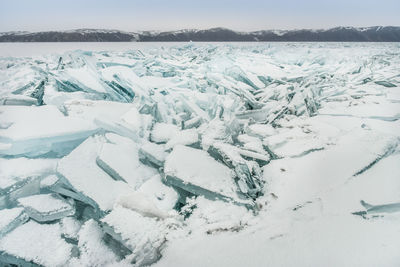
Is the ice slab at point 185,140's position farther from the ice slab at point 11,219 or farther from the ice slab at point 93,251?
the ice slab at point 11,219

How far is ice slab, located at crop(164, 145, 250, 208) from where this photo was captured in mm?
1542

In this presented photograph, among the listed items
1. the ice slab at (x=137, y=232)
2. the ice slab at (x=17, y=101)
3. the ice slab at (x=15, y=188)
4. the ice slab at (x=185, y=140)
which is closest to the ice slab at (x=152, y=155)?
the ice slab at (x=185, y=140)

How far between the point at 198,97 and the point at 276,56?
238 inches

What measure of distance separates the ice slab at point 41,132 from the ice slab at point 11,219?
577mm

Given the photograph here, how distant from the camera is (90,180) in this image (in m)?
1.53

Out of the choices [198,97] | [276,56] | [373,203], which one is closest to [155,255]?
[373,203]

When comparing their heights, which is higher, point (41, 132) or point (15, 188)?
point (41, 132)

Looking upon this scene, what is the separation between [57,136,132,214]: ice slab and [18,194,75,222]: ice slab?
0.11 meters

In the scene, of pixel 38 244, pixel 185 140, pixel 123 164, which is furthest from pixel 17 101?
pixel 38 244

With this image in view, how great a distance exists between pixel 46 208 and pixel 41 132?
2.42 feet

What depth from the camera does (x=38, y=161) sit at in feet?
5.95

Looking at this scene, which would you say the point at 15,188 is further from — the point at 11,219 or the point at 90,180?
the point at 90,180

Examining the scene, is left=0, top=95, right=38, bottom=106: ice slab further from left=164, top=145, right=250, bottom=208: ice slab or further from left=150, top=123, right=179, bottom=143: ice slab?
left=164, top=145, right=250, bottom=208: ice slab

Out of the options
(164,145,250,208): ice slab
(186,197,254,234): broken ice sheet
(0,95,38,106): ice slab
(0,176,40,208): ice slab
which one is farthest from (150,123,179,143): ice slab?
(0,95,38,106): ice slab
